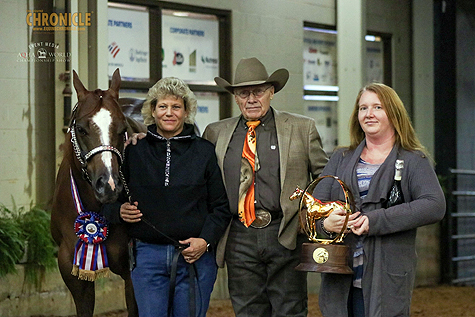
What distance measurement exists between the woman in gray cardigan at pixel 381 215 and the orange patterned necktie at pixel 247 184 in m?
0.62

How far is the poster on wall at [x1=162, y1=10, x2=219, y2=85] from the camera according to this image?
284 inches

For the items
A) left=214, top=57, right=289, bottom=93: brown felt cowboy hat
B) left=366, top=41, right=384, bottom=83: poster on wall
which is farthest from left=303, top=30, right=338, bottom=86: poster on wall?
left=214, top=57, right=289, bottom=93: brown felt cowboy hat

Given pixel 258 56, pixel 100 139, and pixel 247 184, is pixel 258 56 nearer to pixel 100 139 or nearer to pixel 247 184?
pixel 247 184

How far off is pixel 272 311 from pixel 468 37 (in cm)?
711

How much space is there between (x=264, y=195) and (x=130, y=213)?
781mm

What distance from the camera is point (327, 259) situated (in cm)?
292

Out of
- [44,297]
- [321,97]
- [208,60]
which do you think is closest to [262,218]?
[44,297]

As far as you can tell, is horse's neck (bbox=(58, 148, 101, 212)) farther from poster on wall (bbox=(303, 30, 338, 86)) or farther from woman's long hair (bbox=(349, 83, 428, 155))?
poster on wall (bbox=(303, 30, 338, 86))

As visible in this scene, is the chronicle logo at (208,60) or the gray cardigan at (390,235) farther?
the chronicle logo at (208,60)

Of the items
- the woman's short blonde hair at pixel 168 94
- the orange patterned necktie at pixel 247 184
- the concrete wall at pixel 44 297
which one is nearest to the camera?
the woman's short blonde hair at pixel 168 94

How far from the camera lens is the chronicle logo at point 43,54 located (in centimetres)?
605

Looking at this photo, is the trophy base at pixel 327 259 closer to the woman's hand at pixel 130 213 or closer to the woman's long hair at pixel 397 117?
the woman's long hair at pixel 397 117

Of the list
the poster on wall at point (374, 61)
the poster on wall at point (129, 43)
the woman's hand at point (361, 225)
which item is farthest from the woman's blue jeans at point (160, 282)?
the poster on wall at point (374, 61)

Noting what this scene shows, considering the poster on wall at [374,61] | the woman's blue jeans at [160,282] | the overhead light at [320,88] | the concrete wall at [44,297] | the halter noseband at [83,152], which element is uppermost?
the poster on wall at [374,61]
